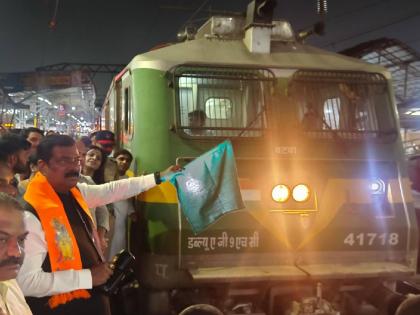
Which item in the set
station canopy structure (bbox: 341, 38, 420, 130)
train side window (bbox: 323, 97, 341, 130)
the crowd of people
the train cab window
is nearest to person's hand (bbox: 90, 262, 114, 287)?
the crowd of people

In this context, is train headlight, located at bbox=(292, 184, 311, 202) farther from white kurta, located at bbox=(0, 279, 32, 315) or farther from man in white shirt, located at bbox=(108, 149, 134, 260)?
white kurta, located at bbox=(0, 279, 32, 315)

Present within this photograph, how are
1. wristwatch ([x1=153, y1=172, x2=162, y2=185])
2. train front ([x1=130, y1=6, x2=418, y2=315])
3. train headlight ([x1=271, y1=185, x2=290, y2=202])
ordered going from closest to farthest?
wristwatch ([x1=153, y1=172, x2=162, y2=185]), train front ([x1=130, y1=6, x2=418, y2=315]), train headlight ([x1=271, y1=185, x2=290, y2=202])

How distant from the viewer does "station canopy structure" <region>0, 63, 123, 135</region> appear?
29.7m

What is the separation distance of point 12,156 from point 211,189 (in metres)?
1.58

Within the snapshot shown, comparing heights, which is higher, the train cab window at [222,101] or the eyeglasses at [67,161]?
the train cab window at [222,101]

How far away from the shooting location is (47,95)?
106 ft

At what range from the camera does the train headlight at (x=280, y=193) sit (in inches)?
159

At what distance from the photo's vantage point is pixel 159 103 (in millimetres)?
4164

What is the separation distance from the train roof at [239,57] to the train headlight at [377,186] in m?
Answer: 1.10

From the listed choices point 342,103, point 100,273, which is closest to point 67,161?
point 100,273

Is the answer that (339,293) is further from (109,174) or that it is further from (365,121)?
(109,174)

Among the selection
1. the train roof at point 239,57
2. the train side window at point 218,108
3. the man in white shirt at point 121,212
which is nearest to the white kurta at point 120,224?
the man in white shirt at point 121,212

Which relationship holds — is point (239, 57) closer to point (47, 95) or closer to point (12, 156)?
point (12, 156)

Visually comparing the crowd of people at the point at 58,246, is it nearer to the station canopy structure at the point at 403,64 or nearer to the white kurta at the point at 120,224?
the white kurta at the point at 120,224
